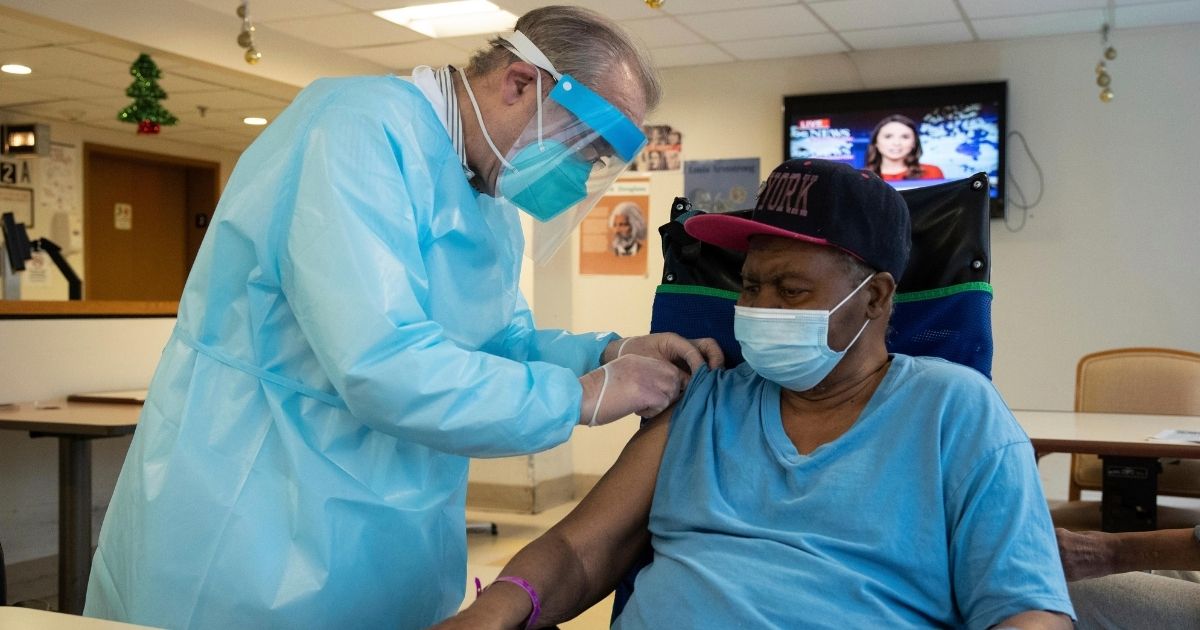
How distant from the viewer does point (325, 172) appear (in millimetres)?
A: 1276

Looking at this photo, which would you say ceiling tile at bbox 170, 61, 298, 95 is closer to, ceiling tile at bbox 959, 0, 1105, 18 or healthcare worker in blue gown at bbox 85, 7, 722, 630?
ceiling tile at bbox 959, 0, 1105, 18

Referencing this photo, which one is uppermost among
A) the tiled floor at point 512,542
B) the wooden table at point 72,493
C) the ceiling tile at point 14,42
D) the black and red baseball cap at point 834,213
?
the ceiling tile at point 14,42

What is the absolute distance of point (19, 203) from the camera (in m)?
8.07

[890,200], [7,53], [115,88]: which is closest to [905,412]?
[890,200]

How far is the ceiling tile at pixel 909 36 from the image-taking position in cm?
528

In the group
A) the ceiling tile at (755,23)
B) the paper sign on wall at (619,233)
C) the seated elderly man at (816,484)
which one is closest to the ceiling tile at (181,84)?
the paper sign on wall at (619,233)

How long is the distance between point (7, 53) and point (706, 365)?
6.04 m

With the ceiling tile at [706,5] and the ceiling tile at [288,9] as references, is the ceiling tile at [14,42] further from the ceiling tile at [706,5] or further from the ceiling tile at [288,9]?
the ceiling tile at [706,5]

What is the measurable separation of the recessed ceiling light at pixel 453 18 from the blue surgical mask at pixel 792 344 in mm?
3832

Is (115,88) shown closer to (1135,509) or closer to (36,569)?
(36,569)

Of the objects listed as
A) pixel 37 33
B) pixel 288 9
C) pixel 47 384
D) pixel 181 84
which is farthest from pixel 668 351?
pixel 181 84

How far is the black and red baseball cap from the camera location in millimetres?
1560

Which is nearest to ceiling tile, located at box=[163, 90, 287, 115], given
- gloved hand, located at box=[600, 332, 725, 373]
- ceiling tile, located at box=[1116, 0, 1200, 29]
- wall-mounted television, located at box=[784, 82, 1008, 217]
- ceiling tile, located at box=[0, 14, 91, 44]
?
ceiling tile, located at box=[0, 14, 91, 44]

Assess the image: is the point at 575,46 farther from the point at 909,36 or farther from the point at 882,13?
the point at 909,36
